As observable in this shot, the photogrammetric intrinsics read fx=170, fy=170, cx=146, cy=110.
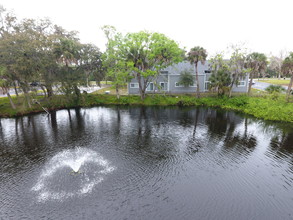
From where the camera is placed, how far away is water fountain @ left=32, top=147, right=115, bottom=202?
11617mm

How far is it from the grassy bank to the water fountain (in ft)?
66.3

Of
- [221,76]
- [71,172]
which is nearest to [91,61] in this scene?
[221,76]

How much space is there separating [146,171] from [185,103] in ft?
82.2

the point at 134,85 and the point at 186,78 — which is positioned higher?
the point at 186,78

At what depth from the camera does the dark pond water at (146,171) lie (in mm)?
10320

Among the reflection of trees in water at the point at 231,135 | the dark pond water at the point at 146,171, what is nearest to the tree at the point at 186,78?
the reflection of trees in water at the point at 231,135

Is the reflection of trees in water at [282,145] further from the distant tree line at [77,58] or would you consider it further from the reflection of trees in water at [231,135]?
the distant tree line at [77,58]

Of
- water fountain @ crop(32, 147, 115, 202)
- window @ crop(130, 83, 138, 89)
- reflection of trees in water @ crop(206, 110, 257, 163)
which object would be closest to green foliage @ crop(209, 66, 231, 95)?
reflection of trees in water @ crop(206, 110, 257, 163)

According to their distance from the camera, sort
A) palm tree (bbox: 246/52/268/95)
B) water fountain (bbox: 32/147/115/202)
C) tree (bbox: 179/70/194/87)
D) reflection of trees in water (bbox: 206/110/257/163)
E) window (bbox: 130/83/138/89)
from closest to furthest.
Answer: water fountain (bbox: 32/147/115/202) → reflection of trees in water (bbox: 206/110/257/163) → palm tree (bbox: 246/52/268/95) → tree (bbox: 179/70/194/87) → window (bbox: 130/83/138/89)

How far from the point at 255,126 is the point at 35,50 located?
35644mm

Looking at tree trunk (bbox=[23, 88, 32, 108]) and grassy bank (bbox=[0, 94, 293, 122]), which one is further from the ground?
tree trunk (bbox=[23, 88, 32, 108])

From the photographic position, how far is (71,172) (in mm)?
13758

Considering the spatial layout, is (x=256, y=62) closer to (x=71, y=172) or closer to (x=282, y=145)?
(x=282, y=145)

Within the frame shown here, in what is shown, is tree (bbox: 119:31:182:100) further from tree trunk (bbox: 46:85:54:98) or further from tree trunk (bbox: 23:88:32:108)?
tree trunk (bbox: 23:88:32:108)
